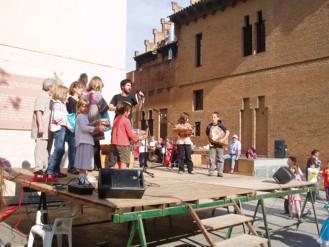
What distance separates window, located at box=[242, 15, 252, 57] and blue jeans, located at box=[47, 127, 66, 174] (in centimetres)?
1948

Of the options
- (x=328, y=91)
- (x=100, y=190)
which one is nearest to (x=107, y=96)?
(x=100, y=190)

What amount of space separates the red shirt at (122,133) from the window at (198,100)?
21.7 m

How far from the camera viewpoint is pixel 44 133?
23.4 ft

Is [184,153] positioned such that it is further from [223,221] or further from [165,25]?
[165,25]

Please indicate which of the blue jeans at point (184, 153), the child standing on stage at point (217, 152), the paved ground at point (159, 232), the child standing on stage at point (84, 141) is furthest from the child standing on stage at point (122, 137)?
the child standing on stage at point (217, 152)

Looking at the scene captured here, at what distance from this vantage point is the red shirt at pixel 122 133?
22.6 ft

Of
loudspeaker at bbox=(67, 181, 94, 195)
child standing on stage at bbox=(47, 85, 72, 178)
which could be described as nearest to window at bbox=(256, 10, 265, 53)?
child standing on stage at bbox=(47, 85, 72, 178)

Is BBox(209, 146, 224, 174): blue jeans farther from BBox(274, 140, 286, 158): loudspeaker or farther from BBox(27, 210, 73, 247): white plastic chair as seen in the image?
BBox(274, 140, 286, 158): loudspeaker

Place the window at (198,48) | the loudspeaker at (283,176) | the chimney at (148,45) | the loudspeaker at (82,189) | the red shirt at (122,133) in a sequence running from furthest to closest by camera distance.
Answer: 1. the chimney at (148,45)
2. the window at (198,48)
3. the loudspeaker at (283,176)
4. the red shirt at (122,133)
5. the loudspeaker at (82,189)

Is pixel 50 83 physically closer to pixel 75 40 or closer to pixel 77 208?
pixel 77 208

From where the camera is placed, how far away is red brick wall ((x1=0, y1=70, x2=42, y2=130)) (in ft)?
30.9

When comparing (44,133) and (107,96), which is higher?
(107,96)

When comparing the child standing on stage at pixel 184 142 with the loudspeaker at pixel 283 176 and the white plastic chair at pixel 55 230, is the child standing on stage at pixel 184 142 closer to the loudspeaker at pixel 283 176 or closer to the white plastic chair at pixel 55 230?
the loudspeaker at pixel 283 176

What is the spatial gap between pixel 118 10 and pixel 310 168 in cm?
757
